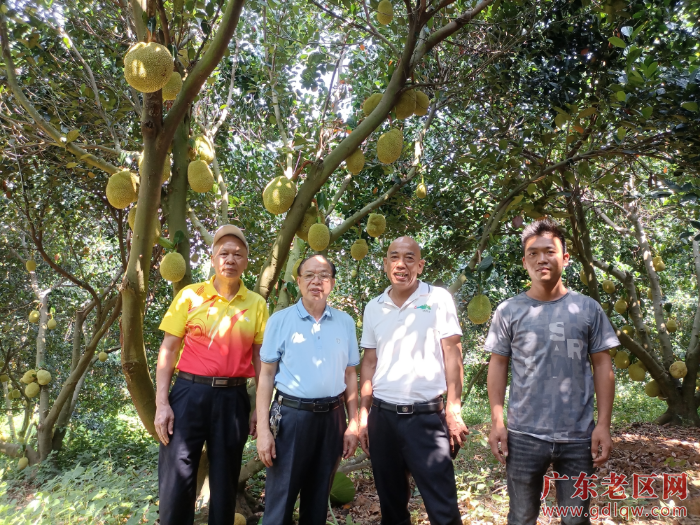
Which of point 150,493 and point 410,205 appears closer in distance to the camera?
point 150,493

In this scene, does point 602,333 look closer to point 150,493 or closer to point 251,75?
point 150,493

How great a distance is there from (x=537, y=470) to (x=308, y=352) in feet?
3.35

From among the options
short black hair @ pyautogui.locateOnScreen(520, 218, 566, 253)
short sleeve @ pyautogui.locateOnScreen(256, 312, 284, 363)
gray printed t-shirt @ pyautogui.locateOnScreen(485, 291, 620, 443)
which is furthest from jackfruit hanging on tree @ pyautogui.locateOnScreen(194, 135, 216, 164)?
gray printed t-shirt @ pyautogui.locateOnScreen(485, 291, 620, 443)

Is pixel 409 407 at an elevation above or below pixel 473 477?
above

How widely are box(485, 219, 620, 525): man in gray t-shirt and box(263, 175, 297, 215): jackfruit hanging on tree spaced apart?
138 centimetres

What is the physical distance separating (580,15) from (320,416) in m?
3.20

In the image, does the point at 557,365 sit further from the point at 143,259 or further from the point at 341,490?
the point at 341,490

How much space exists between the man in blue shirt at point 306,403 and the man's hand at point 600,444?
940 millimetres

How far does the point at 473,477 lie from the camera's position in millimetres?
3896

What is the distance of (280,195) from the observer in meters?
2.71

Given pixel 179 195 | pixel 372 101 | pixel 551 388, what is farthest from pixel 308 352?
pixel 372 101

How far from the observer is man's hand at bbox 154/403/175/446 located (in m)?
2.11

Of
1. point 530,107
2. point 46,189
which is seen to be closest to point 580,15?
point 530,107

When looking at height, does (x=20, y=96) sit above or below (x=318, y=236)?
above
